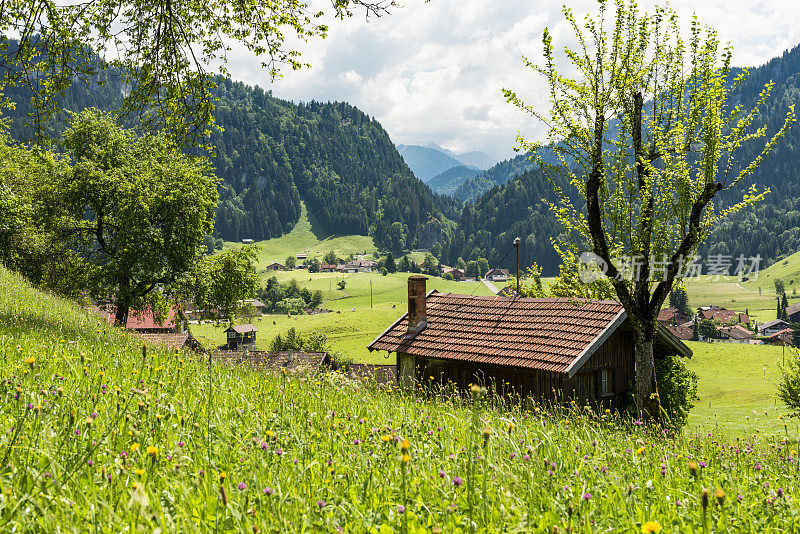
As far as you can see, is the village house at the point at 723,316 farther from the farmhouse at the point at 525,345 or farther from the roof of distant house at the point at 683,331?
the farmhouse at the point at 525,345

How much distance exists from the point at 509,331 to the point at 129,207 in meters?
21.2

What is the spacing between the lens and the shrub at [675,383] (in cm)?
2494

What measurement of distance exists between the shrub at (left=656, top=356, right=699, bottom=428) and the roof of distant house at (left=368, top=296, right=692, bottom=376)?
776 millimetres

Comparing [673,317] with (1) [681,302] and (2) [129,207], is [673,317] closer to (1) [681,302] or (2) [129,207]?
(1) [681,302]

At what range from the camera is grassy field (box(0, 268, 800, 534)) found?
2.61 m

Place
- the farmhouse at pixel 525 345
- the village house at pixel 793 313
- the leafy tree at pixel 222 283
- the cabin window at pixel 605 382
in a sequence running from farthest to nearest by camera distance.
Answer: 1. the village house at pixel 793 313
2. the leafy tree at pixel 222 283
3. the cabin window at pixel 605 382
4. the farmhouse at pixel 525 345

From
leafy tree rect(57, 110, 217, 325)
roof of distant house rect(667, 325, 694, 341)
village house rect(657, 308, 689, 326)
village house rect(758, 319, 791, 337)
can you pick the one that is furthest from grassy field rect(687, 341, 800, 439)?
village house rect(758, 319, 791, 337)

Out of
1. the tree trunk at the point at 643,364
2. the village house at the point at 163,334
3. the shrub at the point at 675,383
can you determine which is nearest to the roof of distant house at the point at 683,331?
the shrub at the point at 675,383

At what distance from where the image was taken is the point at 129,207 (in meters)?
29.0

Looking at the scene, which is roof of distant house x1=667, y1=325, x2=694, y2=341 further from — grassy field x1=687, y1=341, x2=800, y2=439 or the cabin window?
the cabin window

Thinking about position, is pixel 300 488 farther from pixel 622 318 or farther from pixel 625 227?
pixel 622 318

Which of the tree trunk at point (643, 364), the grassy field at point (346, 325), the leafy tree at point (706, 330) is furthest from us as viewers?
the leafy tree at point (706, 330)

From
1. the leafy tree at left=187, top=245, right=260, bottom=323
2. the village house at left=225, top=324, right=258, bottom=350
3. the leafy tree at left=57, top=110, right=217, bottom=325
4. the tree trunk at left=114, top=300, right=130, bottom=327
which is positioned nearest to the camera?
the leafy tree at left=57, top=110, right=217, bottom=325

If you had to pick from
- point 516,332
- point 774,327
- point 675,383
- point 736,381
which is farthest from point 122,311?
point 774,327
